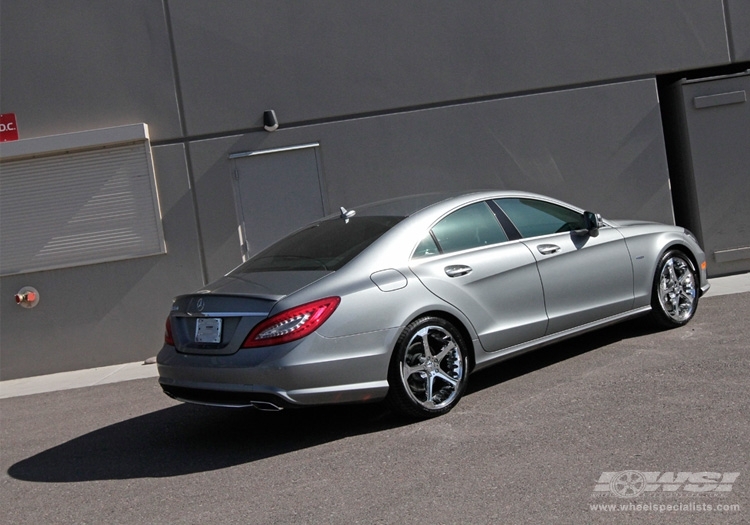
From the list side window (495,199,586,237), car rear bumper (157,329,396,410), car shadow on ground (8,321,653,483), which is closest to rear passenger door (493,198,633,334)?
side window (495,199,586,237)

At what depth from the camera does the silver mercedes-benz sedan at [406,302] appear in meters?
5.12

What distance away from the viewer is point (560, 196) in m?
10.3

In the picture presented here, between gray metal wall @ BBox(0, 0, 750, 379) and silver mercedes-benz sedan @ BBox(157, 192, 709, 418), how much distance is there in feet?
11.2

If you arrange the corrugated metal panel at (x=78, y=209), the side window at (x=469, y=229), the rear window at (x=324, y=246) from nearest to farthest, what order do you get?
the rear window at (x=324, y=246) < the side window at (x=469, y=229) < the corrugated metal panel at (x=78, y=209)

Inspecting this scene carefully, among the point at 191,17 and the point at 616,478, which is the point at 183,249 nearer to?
the point at 191,17

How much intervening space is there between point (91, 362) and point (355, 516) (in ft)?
21.9

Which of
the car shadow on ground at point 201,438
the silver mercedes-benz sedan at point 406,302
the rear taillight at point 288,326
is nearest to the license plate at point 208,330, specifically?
the silver mercedes-benz sedan at point 406,302

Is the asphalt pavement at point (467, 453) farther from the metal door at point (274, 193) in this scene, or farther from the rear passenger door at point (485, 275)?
the metal door at point (274, 193)

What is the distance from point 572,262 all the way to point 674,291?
1.31 m

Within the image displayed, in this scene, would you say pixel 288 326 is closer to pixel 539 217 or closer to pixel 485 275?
pixel 485 275

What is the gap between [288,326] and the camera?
509 centimetres

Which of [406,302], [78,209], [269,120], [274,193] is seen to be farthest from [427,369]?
[78,209]

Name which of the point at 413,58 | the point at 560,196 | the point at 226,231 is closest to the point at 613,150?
the point at 560,196

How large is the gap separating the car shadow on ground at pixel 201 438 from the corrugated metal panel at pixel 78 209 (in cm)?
348
